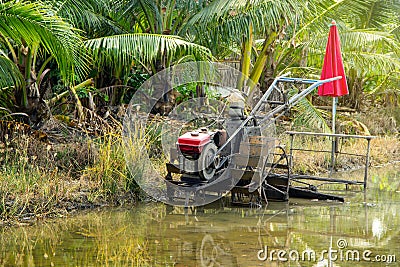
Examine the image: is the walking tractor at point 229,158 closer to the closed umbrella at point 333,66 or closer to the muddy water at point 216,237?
the muddy water at point 216,237

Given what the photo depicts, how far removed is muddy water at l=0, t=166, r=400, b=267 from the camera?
6918mm

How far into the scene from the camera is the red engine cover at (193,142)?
857cm

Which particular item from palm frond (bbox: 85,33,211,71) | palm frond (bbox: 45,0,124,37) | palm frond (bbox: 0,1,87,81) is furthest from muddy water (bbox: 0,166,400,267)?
palm frond (bbox: 45,0,124,37)

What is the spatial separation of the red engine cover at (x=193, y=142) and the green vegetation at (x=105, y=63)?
143cm

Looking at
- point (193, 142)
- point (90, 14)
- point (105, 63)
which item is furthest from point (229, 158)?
point (105, 63)

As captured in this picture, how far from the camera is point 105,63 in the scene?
44.2 ft

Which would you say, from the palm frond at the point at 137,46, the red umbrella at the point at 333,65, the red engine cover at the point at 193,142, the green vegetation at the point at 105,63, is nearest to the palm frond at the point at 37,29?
the green vegetation at the point at 105,63

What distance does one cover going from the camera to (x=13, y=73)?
994cm

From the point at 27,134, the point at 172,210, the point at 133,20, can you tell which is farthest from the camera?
the point at 133,20

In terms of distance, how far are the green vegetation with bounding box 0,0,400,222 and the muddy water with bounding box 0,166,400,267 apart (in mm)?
867

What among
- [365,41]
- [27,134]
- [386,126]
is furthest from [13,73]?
[386,126]

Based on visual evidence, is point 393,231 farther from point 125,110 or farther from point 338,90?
point 125,110

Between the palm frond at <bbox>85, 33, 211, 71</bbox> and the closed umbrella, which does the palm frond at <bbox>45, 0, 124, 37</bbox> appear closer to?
the palm frond at <bbox>85, 33, 211, 71</bbox>

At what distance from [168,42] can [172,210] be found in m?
3.15
